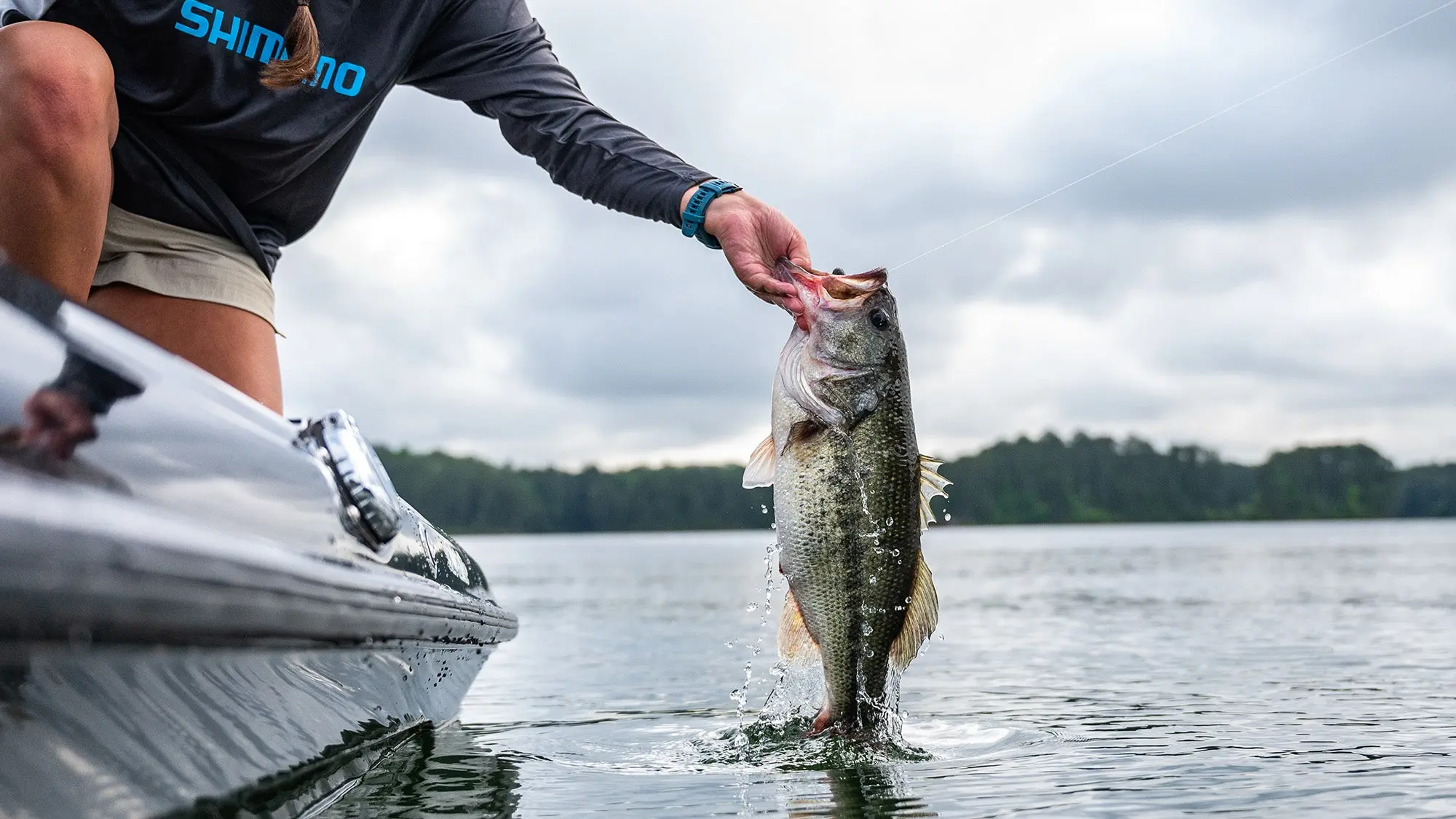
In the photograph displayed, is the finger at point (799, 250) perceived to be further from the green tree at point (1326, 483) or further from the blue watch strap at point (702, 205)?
the green tree at point (1326, 483)

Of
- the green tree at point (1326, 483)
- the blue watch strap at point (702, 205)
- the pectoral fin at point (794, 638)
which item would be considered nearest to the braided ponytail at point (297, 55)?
the blue watch strap at point (702, 205)

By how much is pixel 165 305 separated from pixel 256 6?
906 mm

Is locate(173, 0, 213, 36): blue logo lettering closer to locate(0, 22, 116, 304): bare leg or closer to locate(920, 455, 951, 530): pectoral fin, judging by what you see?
locate(0, 22, 116, 304): bare leg

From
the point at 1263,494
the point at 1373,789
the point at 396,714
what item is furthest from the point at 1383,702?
the point at 1263,494

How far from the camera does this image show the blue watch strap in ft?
12.6

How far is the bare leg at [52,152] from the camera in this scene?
265cm

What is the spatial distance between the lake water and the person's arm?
1.48 metres

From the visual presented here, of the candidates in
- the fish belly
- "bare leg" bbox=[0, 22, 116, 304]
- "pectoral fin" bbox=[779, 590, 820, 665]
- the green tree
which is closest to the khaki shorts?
"bare leg" bbox=[0, 22, 116, 304]

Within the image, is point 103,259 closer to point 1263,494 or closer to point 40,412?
point 40,412

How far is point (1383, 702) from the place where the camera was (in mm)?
4707

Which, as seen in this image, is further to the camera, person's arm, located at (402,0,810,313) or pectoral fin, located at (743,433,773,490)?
pectoral fin, located at (743,433,773,490)

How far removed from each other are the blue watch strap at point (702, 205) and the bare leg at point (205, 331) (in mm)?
1348

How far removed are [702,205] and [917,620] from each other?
1422 millimetres

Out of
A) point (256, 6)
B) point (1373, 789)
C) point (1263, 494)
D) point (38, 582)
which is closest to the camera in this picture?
point (38, 582)
